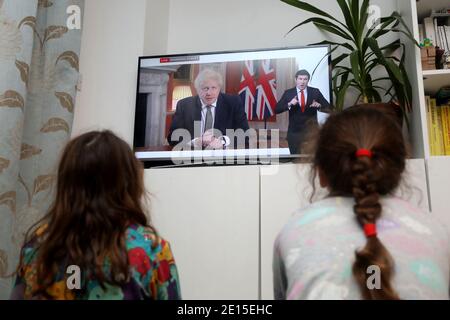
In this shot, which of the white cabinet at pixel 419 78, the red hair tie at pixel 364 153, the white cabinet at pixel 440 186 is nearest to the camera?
the red hair tie at pixel 364 153

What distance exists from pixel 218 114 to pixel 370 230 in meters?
1.33

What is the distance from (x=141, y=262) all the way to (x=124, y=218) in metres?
0.11

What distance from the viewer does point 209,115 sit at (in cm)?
212

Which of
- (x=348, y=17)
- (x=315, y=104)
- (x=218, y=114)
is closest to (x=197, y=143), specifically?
(x=218, y=114)

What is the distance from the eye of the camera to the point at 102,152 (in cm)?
104

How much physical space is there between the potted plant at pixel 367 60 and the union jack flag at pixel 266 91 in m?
0.26

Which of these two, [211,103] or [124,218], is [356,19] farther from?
[124,218]

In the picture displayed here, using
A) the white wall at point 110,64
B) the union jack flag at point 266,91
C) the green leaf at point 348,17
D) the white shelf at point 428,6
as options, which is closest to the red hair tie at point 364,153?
the union jack flag at point 266,91

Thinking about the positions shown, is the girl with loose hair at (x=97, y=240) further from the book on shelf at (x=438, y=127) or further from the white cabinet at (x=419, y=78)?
the book on shelf at (x=438, y=127)

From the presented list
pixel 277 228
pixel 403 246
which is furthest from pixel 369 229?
pixel 277 228

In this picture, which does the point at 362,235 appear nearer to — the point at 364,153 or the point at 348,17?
Result: the point at 364,153

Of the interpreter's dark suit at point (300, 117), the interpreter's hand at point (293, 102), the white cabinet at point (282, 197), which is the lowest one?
the white cabinet at point (282, 197)

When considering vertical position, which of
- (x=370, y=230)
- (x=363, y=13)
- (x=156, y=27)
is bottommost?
(x=370, y=230)

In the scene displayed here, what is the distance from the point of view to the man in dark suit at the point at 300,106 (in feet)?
6.59
